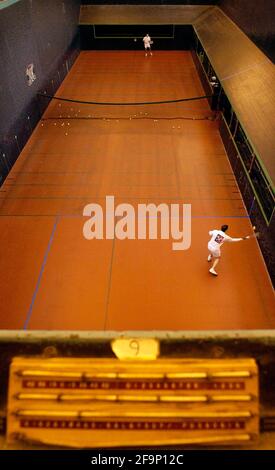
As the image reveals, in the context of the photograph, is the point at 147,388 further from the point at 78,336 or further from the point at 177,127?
the point at 177,127

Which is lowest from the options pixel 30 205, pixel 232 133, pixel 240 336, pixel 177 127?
pixel 240 336

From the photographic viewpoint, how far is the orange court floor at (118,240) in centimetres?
516

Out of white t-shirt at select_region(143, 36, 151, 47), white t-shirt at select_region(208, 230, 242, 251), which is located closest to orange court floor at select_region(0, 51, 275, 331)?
white t-shirt at select_region(208, 230, 242, 251)

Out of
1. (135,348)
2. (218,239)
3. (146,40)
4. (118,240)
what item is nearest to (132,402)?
(135,348)

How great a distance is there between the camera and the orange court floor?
5160 millimetres

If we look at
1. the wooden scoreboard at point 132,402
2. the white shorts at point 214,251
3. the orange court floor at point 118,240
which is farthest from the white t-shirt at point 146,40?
the wooden scoreboard at point 132,402

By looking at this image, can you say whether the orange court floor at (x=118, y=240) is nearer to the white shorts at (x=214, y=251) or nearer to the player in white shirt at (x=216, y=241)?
the player in white shirt at (x=216, y=241)

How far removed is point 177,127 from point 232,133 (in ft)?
6.70

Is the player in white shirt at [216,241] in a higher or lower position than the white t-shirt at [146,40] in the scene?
lower

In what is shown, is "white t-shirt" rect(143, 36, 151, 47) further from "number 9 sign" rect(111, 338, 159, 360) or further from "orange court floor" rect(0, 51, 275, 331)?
"number 9 sign" rect(111, 338, 159, 360)

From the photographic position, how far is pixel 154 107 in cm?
1088

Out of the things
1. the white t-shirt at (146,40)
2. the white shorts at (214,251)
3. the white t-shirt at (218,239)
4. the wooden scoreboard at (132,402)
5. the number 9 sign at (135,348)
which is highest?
the white t-shirt at (146,40)
